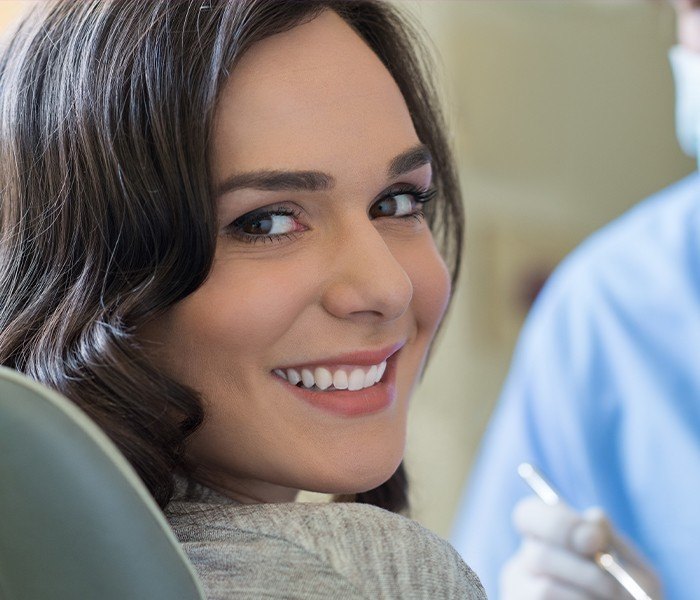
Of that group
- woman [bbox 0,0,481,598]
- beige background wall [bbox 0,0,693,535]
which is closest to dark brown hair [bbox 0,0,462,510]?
woman [bbox 0,0,481,598]

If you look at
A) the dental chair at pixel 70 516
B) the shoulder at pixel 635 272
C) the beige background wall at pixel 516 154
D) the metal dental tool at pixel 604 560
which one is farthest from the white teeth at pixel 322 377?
the beige background wall at pixel 516 154

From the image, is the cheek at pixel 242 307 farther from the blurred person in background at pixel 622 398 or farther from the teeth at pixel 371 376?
the blurred person in background at pixel 622 398

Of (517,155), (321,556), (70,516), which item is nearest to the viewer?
(70,516)

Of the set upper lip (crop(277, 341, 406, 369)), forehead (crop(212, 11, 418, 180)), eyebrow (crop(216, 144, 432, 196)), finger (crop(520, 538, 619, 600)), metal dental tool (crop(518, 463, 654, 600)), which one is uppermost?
forehead (crop(212, 11, 418, 180))

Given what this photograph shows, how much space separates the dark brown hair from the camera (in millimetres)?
679

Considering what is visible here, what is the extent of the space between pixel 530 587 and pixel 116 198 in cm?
69

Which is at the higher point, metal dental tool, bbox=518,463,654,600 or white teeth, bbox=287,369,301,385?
white teeth, bbox=287,369,301,385

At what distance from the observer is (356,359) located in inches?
29.7

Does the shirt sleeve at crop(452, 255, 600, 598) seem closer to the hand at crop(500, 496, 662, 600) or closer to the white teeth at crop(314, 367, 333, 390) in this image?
the hand at crop(500, 496, 662, 600)

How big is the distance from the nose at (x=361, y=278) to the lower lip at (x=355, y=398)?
6cm

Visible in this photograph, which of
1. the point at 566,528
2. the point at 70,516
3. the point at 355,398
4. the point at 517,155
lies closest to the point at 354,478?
the point at 355,398

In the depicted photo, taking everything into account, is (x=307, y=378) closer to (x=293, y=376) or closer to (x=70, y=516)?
(x=293, y=376)

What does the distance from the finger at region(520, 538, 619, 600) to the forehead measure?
54 cm

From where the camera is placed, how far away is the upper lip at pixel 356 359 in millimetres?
733
